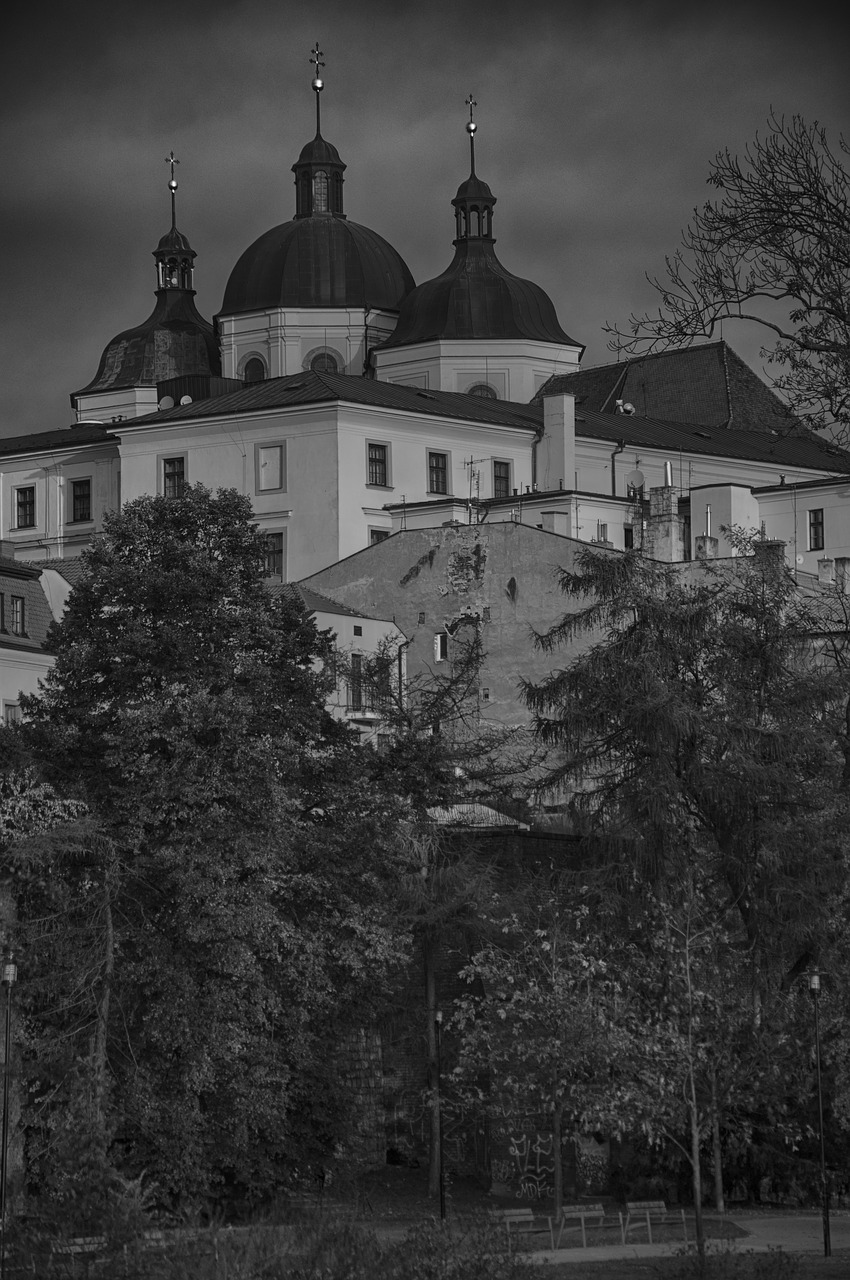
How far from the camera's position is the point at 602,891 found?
35188 millimetres

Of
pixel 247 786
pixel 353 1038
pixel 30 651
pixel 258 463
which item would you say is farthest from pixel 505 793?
pixel 258 463

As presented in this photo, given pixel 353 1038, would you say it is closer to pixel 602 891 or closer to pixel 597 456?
pixel 602 891

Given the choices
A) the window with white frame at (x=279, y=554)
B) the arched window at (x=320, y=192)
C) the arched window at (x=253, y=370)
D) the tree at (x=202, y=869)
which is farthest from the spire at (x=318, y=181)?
the tree at (x=202, y=869)

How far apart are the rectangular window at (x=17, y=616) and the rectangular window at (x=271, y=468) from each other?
789 inches

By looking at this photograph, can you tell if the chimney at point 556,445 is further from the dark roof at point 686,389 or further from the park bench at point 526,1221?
Answer: the park bench at point 526,1221

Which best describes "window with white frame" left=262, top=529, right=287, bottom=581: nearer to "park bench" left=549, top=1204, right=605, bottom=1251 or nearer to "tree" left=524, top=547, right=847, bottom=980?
"tree" left=524, top=547, right=847, bottom=980

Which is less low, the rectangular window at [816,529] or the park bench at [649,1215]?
the rectangular window at [816,529]

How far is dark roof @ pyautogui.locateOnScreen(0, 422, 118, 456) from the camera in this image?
84000 millimetres

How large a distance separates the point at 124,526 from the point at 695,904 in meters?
11.1

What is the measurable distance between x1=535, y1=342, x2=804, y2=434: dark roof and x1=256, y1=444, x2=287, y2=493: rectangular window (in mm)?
17074

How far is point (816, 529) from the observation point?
74750 mm

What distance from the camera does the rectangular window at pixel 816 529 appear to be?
74438 millimetres

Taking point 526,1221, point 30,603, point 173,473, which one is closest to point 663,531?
point 30,603

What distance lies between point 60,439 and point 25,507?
10.1 feet
